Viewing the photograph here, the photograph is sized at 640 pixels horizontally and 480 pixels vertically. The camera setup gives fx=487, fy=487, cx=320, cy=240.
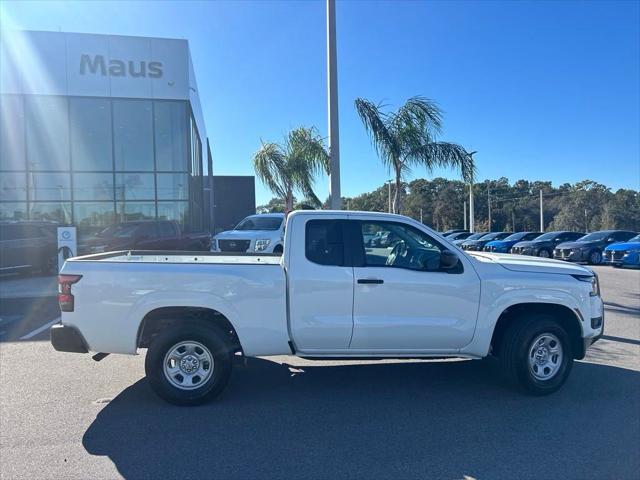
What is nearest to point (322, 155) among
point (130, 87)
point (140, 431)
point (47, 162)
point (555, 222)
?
point (140, 431)

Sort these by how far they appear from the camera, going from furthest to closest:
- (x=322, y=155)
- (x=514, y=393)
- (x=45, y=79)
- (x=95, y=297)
→ (x=45, y=79) → (x=322, y=155) → (x=514, y=393) → (x=95, y=297)

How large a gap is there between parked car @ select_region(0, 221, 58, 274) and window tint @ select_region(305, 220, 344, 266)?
12.8 metres

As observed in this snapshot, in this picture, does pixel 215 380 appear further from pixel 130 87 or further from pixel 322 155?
pixel 130 87

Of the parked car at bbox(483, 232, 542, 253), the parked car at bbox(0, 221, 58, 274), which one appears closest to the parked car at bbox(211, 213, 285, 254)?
the parked car at bbox(0, 221, 58, 274)

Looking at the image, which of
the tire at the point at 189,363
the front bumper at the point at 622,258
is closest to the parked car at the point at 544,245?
the front bumper at the point at 622,258

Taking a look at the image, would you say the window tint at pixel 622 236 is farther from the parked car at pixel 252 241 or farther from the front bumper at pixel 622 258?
the parked car at pixel 252 241

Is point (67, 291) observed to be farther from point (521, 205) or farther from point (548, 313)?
point (521, 205)

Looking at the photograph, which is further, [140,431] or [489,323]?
[489,323]

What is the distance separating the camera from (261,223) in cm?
1421

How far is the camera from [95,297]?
15.4 feet

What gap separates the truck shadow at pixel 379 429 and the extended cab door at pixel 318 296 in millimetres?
650

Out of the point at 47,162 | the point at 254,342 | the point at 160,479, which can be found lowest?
the point at 160,479

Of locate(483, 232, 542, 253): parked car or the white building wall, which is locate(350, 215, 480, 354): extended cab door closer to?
the white building wall

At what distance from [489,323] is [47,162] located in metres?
21.6
